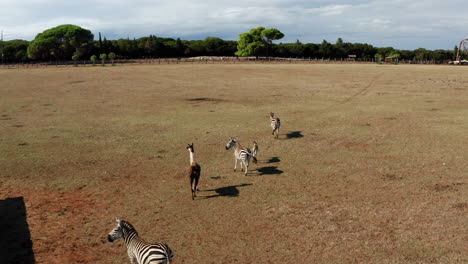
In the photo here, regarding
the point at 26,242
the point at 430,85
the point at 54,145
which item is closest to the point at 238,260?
the point at 26,242

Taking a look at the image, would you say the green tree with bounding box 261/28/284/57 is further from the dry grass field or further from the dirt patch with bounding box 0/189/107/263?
the dirt patch with bounding box 0/189/107/263

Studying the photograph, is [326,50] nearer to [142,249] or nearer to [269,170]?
[269,170]

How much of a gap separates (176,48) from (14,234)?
14474 centimetres

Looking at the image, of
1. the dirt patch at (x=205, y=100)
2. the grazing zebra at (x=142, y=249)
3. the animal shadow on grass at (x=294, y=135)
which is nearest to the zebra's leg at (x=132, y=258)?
the grazing zebra at (x=142, y=249)

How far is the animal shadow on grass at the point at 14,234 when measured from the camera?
10.6m

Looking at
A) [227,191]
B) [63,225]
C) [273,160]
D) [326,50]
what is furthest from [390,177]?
[326,50]

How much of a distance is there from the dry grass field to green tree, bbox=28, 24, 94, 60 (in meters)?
96.7

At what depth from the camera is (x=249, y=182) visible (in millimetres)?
16188

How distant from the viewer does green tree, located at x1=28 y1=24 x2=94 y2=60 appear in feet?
382

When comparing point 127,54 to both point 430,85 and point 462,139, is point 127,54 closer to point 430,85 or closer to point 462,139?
point 430,85

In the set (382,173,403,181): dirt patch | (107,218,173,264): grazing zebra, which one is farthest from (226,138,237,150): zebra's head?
(107,218,173,264): grazing zebra

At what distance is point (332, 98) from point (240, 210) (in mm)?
28621

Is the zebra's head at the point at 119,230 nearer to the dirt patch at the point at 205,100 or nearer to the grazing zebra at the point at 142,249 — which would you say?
the grazing zebra at the point at 142,249

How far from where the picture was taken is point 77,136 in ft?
79.0
